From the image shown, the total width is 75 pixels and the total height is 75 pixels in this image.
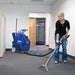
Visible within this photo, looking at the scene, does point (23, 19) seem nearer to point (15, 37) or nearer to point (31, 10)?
point (31, 10)

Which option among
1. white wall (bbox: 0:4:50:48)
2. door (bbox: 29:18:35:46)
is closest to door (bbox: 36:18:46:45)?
door (bbox: 29:18:35:46)

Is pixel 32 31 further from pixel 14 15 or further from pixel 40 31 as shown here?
pixel 14 15

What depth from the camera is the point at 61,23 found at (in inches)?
126

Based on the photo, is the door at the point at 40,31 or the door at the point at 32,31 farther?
the door at the point at 40,31

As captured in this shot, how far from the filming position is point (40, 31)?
9.05 m

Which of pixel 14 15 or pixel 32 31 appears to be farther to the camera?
pixel 32 31

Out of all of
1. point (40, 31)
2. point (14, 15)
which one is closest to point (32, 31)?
point (40, 31)

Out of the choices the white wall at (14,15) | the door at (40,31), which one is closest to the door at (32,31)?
the door at (40,31)

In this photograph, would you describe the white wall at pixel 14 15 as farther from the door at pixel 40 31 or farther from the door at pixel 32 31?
the door at pixel 40 31

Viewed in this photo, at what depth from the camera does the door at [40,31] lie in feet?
29.4

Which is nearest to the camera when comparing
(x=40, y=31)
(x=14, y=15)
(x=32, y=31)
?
(x=14, y=15)

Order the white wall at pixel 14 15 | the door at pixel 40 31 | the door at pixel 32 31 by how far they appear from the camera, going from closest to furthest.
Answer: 1. the white wall at pixel 14 15
2. the door at pixel 32 31
3. the door at pixel 40 31

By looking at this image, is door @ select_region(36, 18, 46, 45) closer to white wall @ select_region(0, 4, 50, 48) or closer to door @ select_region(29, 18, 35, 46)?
door @ select_region(29, 18, 35, 46)

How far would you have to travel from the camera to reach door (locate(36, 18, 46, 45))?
353 inches
